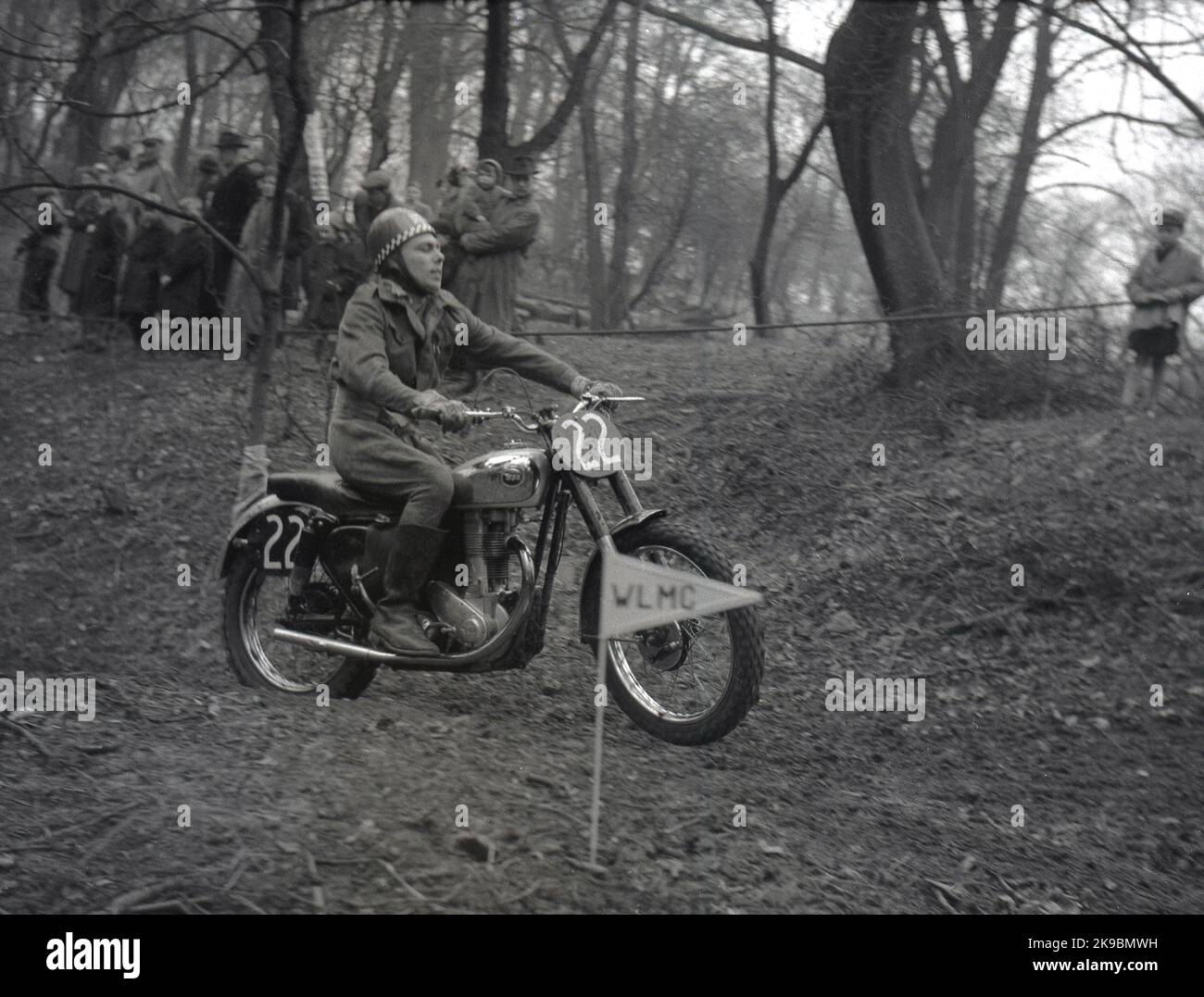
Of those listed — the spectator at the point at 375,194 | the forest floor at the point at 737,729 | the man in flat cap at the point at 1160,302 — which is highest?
the spectator at the point at 375,194

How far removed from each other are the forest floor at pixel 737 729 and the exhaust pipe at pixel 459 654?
0.25 m

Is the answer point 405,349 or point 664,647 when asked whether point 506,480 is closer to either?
point 405,349

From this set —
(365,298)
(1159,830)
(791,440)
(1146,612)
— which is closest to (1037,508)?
(1146,612)

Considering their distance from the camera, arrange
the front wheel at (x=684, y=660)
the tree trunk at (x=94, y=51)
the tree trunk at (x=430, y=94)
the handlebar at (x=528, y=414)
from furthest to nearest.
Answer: the tree trunk at (x=430, y=94), the tree trunk at (x=94, y=51), the handlebar at (x=528, y=414), the front wheel at (x=684, y=660)

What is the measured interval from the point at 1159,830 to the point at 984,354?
5.98 m

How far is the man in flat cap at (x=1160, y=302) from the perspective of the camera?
10.7m

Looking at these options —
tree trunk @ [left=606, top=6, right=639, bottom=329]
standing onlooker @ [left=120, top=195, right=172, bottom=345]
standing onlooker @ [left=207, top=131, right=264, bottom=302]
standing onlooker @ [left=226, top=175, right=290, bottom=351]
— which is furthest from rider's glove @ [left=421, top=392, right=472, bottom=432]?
tree trunk @ [left=606, top=6, right=639, bottom=329]

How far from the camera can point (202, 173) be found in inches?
531

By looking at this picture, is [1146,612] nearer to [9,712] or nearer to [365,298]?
[365,298]

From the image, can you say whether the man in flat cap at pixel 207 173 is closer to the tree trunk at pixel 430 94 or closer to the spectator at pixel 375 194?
the spectator at pixel 375 194

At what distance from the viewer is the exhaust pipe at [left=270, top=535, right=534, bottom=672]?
594cm

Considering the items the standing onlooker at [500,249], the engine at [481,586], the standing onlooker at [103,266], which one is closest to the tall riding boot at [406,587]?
the engine at [481,586]

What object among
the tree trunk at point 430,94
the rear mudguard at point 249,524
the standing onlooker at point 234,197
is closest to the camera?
the rear mudguard at point 249,524

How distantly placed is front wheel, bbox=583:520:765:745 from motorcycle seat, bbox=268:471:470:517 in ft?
2.83
